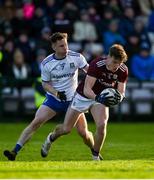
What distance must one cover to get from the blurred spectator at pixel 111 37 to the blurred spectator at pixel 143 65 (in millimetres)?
727

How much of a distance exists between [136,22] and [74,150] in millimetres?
9615

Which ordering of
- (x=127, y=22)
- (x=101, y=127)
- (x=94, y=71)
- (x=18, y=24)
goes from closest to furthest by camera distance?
(x=94, y=71) < (x=101, y=127) < (x=18, y=24) < (x=127, y=22)

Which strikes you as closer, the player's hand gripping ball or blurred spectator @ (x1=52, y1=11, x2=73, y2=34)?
the player's hand gripping ball

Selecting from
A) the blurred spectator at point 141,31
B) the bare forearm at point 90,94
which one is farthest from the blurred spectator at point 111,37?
the bare forearm at point 90,94

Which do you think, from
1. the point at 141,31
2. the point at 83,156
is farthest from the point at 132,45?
the point at 83,156

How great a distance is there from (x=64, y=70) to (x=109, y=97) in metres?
1.34

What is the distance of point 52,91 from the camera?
14422 mm

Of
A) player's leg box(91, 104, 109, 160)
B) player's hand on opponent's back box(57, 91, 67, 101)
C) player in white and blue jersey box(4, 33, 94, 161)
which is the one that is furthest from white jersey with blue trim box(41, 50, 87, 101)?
player's leg box(91, 104, 109, 160)

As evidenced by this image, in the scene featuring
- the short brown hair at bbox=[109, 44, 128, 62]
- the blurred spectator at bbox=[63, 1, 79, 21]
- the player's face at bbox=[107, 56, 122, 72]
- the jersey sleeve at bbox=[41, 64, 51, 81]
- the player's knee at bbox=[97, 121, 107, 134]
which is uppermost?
the short brown hair at bbox=[109, 44, 128, 62]

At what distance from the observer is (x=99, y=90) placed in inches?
549

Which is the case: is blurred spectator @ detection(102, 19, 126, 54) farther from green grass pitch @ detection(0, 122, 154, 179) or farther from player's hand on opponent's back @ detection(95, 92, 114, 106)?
player's hand on opponent's back @ detection(95, 92, 114, 106)

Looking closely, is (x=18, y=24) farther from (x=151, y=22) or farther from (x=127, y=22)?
(x=151, y=22)

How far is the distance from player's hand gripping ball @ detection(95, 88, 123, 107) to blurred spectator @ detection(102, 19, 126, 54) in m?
10.7

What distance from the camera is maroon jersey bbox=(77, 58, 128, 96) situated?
13656mm
